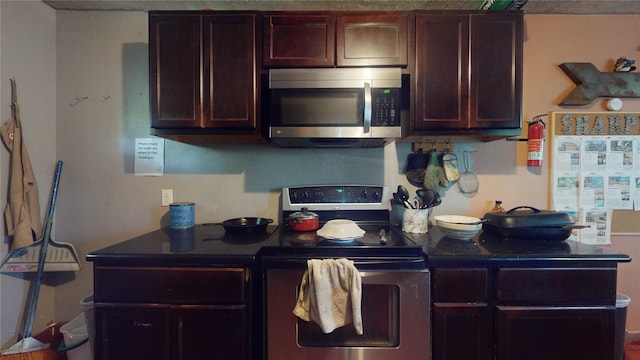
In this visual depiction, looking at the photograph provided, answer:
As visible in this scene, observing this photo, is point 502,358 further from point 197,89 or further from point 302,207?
point 197,89

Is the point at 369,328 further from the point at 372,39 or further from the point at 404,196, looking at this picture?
the point at 372,39

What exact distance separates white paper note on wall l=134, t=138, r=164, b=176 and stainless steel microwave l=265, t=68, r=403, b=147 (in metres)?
0.96

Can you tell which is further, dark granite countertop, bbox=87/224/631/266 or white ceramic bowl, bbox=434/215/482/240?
white ceramic bowl, bbox=434/215/482/240

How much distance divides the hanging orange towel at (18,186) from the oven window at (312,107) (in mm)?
1562

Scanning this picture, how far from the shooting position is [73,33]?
1.88 metres

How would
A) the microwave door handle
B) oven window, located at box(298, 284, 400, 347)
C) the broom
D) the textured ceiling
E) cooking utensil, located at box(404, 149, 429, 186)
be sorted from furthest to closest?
cooking utensil, located at box(404, 149, 429, 186) → the textured ceiling → the broom → the microwave door handle → oven window, located at box(298, 284, 400, 347)

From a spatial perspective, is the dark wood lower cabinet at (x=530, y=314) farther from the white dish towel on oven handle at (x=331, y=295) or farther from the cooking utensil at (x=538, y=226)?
the white dish towel on oven handle at (x=331, y=295)

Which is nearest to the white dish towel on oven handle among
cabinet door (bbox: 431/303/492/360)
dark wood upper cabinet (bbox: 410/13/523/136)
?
cabinet door (bbox: 431/303/492/360)

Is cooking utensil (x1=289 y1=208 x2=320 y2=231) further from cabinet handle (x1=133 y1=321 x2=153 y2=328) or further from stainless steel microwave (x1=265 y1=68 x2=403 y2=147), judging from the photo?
cabinet handle (x1=133 y1=321 x2=153 y2=328)

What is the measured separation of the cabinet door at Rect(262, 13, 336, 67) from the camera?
1506 mm

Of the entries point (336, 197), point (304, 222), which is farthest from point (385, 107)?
point (304, 222)

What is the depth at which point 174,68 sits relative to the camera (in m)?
1.52

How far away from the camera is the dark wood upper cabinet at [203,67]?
1514mm

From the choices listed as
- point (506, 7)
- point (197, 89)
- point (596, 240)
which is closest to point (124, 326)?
point (197, 89)
